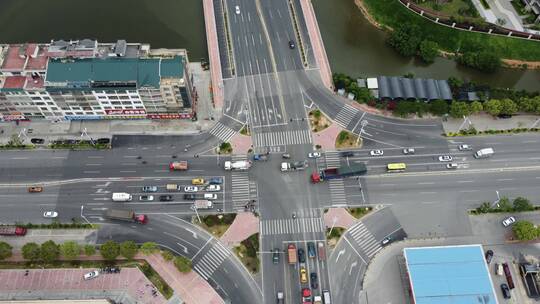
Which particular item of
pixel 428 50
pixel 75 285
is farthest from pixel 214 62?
pixel 75 285

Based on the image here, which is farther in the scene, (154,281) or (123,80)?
(123,80)

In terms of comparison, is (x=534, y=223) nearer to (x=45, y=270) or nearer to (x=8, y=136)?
(x=45, y=270)

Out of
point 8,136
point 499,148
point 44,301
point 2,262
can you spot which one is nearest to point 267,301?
point 44,301

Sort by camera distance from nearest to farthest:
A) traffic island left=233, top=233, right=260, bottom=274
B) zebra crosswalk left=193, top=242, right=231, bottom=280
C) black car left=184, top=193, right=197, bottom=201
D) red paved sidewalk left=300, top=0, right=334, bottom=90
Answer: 1. zebra crosswalk left=193, top=242, right=231, bottom=280
2. traffic island left=233, top=233, right=260, bottom=274
3. black car left=184, top=193, right=197, bottom=201
4. red paved sidewalk left=300, top=0, right=334, bottom=90

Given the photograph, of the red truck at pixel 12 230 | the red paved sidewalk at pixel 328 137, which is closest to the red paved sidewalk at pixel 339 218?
the red paved sidewalk at pixel 328 137

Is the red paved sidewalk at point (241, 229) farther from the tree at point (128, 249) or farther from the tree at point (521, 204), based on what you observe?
the tree at point (521, 204)

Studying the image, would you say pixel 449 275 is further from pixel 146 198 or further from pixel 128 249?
pixel 146 198

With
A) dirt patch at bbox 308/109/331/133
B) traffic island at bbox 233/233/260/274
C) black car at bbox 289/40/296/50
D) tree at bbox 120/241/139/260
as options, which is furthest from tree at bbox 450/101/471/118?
tree at bbox 120/241/139/260

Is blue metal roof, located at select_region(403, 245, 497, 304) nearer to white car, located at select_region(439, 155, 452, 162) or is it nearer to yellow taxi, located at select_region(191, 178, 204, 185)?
white car, located at select_region(439, 155, 452, 162)
